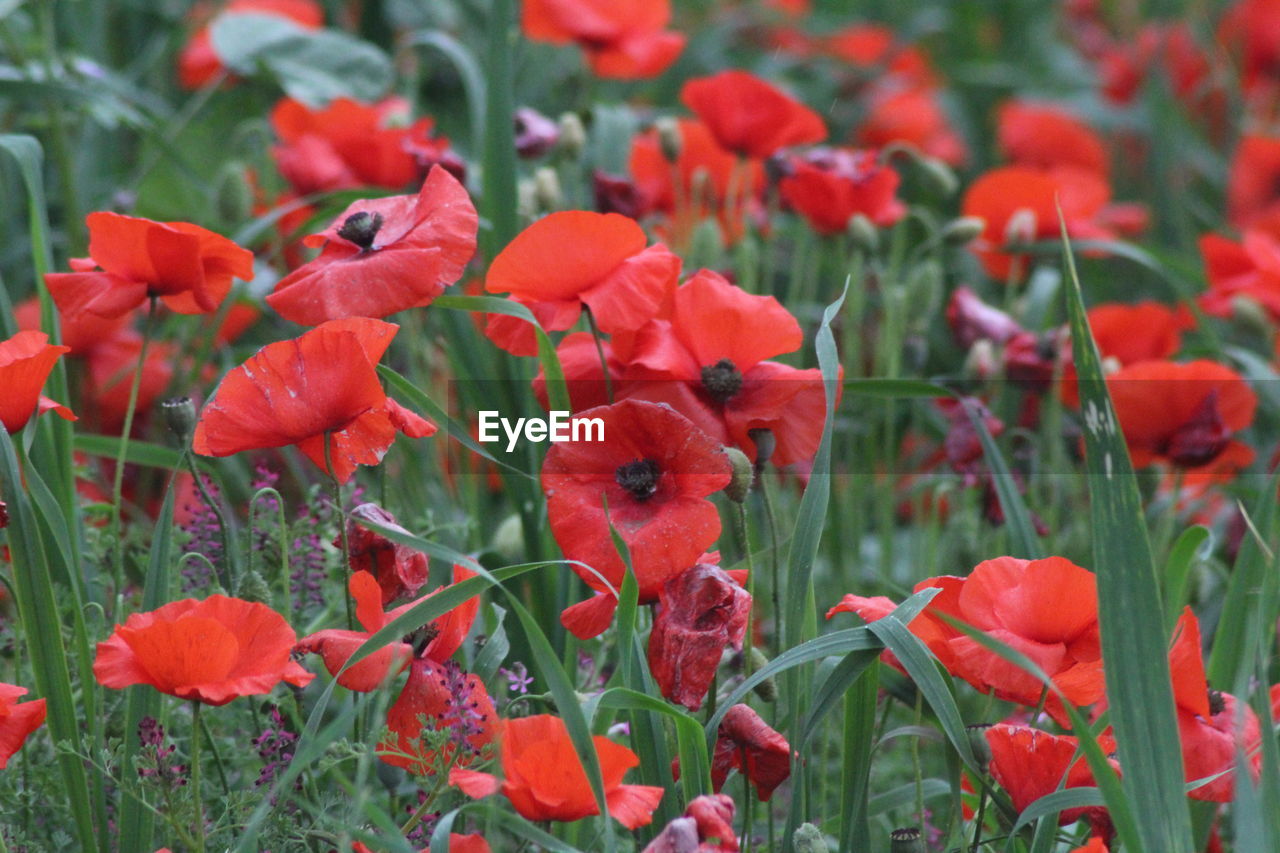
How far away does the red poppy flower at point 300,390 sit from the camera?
706mm

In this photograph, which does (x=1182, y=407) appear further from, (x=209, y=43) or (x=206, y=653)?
(x=209, y=43)

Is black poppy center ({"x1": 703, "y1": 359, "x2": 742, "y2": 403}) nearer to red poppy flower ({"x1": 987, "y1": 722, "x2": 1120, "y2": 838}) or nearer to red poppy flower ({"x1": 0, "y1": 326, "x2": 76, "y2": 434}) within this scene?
red poppy flower ({"x1": 987, "y1": 722, "x2": 1120, "y2": 838})

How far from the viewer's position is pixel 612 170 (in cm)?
164

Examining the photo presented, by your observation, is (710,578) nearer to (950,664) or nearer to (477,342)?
(950,664)

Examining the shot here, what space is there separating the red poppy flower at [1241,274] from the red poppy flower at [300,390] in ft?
3.38

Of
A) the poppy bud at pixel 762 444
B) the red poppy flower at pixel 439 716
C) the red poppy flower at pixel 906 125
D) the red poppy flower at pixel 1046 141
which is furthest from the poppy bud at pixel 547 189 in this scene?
the red poppy flower at pixel 1046 141

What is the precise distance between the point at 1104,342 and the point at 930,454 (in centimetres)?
27

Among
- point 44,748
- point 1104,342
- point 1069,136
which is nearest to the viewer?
point 44,748

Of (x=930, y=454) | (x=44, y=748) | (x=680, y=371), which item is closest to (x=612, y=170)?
(x=930, y=454)

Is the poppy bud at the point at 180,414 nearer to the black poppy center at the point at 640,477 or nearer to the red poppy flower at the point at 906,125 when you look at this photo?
the black poppy center at the point at 640,477

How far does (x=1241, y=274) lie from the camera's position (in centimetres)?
152

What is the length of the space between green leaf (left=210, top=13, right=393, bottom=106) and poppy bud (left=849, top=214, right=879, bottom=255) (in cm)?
66

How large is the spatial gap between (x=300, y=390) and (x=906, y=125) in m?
1.84

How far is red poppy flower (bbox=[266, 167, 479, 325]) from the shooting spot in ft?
2.61
